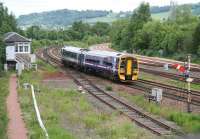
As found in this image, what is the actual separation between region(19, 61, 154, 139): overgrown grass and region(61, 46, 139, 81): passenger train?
9393 millimetres

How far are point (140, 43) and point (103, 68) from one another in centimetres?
5362

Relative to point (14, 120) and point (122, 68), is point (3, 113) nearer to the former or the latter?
point (14, 120)

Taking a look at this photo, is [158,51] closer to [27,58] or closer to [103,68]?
[27,58]

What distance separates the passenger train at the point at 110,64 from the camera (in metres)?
44.8

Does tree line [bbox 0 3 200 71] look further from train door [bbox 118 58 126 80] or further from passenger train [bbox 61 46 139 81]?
train door [bbox 118 58 126 80]

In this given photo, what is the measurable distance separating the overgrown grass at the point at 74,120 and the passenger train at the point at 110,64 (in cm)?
939

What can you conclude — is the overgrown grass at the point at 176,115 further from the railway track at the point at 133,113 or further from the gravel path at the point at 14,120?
the gravel path at the point at 14,120

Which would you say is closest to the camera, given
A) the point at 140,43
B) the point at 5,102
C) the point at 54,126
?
the point at 54,126

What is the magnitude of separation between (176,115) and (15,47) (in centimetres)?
4474

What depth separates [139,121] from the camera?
82.8 feet

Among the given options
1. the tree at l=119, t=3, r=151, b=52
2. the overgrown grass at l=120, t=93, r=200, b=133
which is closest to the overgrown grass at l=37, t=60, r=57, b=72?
the overgrown grass at l=120, t=93, r=200, b=133

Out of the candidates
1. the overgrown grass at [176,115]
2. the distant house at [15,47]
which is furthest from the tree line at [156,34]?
the overgrown grass at [176,115]

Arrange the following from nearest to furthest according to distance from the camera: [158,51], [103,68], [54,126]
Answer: [54,126]
[103,68]
[158,51]

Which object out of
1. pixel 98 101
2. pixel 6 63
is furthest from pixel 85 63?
pixel 98 101
